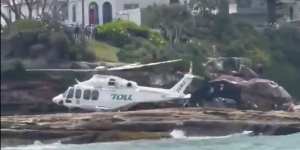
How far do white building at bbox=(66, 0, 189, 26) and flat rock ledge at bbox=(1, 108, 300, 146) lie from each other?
1130 inches

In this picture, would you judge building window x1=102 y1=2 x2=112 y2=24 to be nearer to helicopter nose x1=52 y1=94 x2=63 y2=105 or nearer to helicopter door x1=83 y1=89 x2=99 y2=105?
helicopter nose x1=52 y1=94 x2=63 y2=105

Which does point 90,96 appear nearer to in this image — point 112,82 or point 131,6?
point 112,82

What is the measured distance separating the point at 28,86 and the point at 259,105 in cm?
1242

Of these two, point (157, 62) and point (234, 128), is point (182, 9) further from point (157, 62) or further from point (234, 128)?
point (234, 128)

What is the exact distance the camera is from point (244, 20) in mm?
75250

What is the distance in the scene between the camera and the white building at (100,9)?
74312 mm

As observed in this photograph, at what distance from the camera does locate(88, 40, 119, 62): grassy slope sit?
2308 inches

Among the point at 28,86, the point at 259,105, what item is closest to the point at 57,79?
the point at 28,86

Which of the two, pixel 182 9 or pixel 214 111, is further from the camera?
pixel 182 9

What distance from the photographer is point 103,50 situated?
60344 millimetres

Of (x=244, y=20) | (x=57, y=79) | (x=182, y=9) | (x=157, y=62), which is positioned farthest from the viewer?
(x=244, y=20)

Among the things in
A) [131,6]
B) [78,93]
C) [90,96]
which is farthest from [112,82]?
[131,6]

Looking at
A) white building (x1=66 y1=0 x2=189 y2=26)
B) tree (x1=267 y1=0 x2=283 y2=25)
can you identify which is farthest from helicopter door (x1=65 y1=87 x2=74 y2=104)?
tree (x1=267 y1=0 x2=283 y2=25)

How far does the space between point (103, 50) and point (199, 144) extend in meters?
21.2
